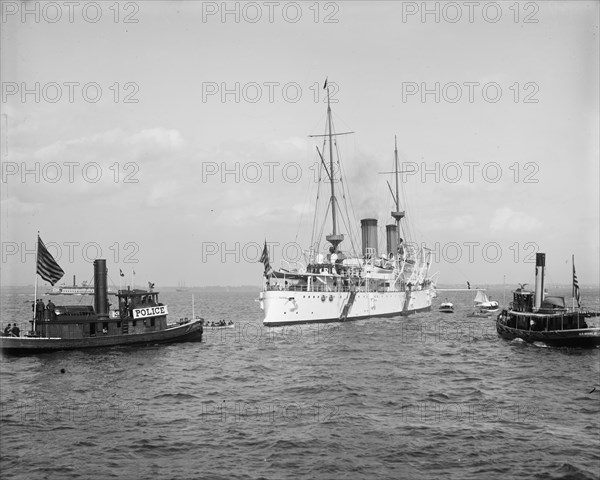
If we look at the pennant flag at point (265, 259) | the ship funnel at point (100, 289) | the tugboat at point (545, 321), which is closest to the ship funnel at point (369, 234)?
the pennant flag at point (265, 259)

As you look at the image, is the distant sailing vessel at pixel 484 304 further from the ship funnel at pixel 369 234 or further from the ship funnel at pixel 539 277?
the ship funnel at pixel 539 277

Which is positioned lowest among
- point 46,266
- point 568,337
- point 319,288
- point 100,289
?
point 568,337

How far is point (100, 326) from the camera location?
153 ft

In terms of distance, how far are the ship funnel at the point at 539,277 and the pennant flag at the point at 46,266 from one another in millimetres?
40303

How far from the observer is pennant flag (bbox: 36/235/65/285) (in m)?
43.5

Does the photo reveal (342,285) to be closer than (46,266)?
No

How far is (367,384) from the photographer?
32.6 metres

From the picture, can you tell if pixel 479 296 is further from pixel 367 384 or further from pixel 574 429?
pixel 574 429

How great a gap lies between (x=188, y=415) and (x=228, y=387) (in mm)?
7018

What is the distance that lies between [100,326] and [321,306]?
106 feet

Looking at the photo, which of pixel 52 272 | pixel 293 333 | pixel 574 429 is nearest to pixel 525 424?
pixel 574 429

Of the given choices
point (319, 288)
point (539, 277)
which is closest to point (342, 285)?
point (319, 288)

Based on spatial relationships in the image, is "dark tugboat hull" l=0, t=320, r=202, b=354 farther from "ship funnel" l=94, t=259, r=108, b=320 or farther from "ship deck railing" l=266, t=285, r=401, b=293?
"ship deck railing" l=266, t=285, r=401, b=293

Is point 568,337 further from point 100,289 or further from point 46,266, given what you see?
point 46,266
